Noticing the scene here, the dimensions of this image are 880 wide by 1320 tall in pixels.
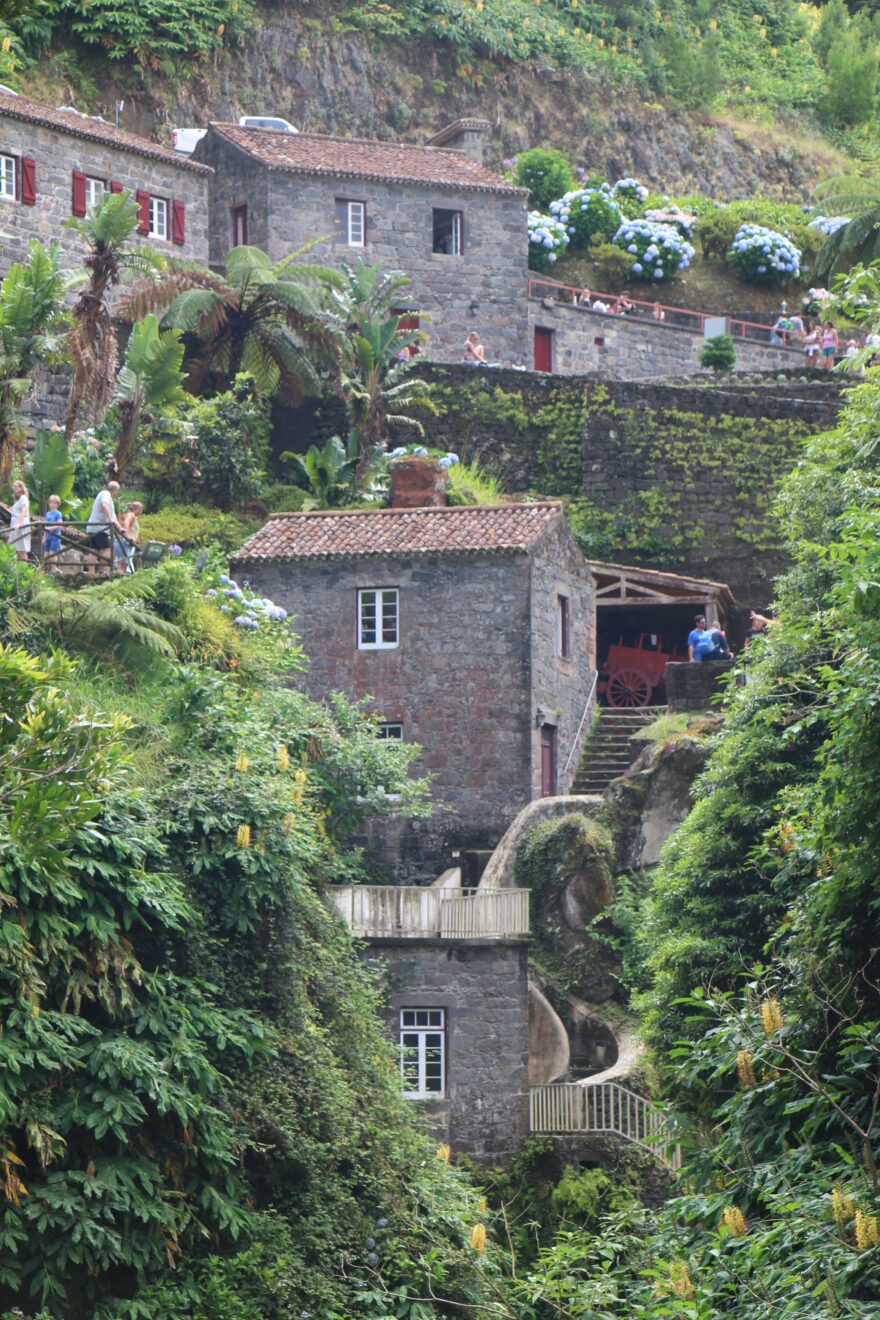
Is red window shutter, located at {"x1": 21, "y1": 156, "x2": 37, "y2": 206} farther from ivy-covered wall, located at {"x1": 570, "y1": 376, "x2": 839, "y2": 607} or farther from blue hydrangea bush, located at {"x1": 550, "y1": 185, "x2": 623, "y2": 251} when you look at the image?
blue hydrangea bush, located at {"x1": 550, "y1": 185, "x2": 623, "y2": 251}

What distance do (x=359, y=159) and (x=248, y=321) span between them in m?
8.41

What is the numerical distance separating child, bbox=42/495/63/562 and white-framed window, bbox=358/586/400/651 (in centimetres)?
553

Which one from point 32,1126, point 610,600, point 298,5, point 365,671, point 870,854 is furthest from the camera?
point 298,5

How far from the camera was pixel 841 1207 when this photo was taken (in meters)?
16.9

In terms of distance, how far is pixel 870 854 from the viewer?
20.0 meters

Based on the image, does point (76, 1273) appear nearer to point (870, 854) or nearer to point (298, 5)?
point (870, 854)

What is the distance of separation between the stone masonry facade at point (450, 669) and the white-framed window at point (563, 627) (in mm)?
633

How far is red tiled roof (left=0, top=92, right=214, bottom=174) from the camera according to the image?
4816 centimetres

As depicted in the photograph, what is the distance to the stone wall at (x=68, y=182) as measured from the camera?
47969 mm

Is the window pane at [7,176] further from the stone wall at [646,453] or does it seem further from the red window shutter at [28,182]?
the stone wall at [646,453]

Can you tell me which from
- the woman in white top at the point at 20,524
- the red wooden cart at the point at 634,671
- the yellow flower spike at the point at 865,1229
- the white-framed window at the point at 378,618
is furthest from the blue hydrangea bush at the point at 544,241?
the yellow flower spike at the point at 865,1229

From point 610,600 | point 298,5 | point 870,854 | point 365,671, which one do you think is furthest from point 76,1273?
point 298,5

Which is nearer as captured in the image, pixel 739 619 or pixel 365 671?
pixel 365 671

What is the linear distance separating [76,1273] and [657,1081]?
9834 millimetres
